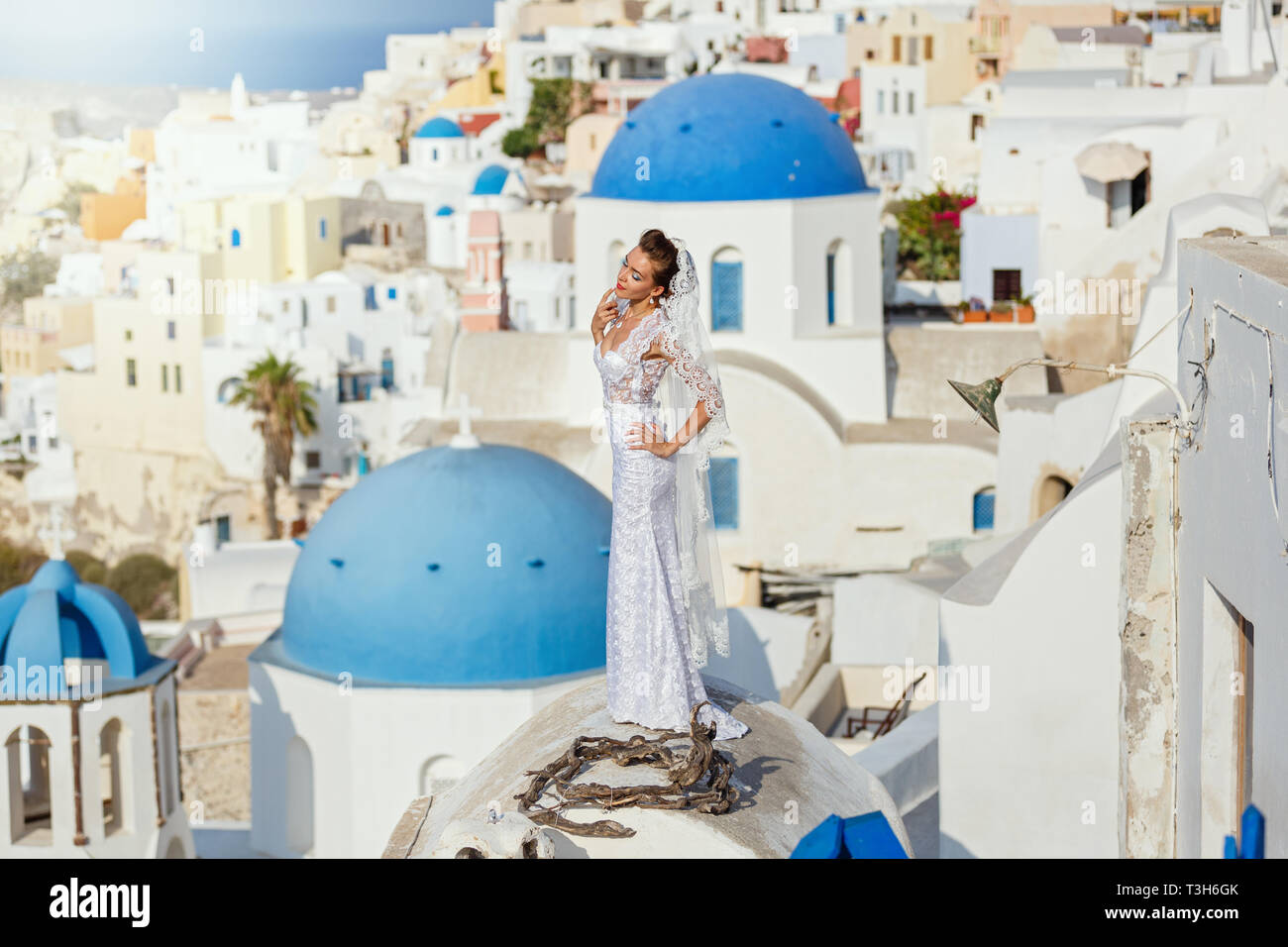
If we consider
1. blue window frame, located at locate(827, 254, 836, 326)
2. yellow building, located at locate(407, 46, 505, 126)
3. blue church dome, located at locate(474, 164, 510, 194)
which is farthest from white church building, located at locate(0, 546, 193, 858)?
yellow building, located at locate(407, 46, 505, 126)

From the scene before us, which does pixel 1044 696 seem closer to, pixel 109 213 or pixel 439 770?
pixel 439 770

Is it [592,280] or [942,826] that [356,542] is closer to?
[942,826]

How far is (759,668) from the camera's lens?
20.1 metres

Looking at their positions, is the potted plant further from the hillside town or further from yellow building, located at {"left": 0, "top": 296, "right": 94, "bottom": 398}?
yellow building, located at {"left": 0, "top": 296, "right": 94, "bottom": 398}

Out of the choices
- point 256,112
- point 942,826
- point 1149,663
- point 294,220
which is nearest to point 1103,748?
point 942,826

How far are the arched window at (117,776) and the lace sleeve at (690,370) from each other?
9.96 m

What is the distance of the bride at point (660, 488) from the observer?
7023 millimetres

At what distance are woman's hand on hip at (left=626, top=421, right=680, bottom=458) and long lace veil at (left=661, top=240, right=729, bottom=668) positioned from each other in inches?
1.8

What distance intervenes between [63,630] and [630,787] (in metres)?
10.2

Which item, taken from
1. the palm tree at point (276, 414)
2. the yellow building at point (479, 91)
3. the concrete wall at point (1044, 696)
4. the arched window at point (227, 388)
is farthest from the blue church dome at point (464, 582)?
the yellow building at point (479, 91)

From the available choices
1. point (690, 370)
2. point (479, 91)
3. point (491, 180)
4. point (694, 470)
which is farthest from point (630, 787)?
point (479, 91)

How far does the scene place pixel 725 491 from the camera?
23.6 metres
